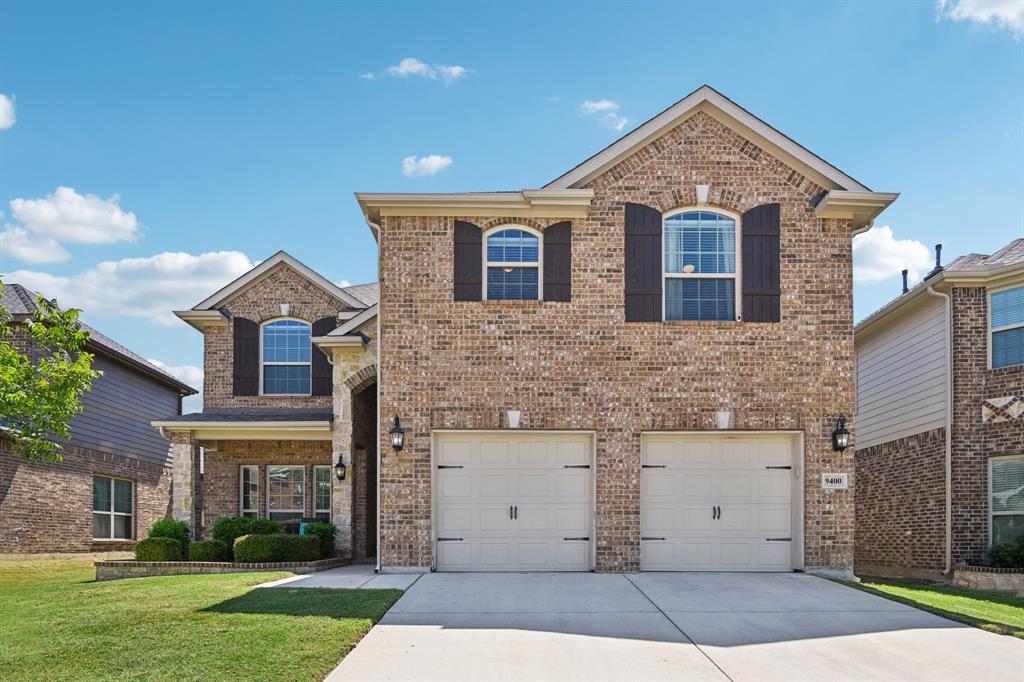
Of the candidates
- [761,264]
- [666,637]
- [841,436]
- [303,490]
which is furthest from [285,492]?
[666,637]

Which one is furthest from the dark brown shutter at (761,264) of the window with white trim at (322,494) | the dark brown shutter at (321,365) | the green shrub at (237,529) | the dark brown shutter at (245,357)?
the dark brown shutter at (245,357)

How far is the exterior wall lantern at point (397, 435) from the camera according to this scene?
586 inches

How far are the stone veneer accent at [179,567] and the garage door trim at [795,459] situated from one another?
6.49 m

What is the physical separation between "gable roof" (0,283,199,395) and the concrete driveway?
40.7ft

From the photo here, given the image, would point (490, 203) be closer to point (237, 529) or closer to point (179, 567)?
point (237, 529)

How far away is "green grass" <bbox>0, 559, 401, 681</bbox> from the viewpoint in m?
8.61

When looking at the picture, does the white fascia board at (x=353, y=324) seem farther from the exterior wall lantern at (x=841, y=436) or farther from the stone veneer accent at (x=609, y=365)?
the exterior wall lantern at (x=841, y=436)

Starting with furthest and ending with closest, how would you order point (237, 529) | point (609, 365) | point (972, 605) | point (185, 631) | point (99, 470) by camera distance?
1. point (99, 470)
2. point (237, 529)
3. point (609, 365)
4. point (972, 605)
5. point (185, 631)

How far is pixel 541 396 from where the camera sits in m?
15.1

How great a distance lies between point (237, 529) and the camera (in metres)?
17.9

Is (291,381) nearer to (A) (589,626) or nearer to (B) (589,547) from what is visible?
(B) (589,547)

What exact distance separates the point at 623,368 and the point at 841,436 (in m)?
3.61

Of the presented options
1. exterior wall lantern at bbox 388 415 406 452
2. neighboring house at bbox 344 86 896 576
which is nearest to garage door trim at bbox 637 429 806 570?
neighboring house at bbox 344 86 896 576

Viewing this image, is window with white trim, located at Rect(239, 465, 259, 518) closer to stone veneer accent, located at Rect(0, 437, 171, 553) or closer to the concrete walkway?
stone veneer accent, located at Rect(0, 437, 171, 553)
